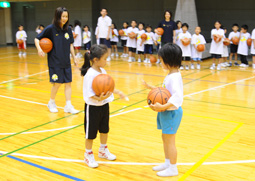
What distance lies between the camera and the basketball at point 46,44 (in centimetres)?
478

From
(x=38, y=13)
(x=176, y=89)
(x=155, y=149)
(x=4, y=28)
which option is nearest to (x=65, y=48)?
(x=155, y=149)

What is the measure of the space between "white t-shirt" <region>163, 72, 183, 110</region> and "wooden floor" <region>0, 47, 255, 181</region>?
797 mm

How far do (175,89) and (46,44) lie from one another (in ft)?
8.97

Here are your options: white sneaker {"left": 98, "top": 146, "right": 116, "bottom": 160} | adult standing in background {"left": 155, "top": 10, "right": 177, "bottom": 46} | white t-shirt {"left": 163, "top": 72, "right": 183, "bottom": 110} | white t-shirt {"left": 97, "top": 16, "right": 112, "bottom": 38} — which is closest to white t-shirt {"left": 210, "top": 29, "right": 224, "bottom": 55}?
adult standing in background {"left": 155, "top": 10, "right": 177, "bottom": 46}

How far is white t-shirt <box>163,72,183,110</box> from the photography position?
2.78m

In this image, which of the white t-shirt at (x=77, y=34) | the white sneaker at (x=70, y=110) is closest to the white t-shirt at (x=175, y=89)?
the white sneaker at (x=70, y=110)

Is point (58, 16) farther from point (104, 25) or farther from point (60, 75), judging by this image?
point (104, 25)

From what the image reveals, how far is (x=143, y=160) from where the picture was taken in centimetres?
346

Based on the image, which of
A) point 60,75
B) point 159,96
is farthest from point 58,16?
point 159,96

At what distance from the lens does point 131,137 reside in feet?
13.6

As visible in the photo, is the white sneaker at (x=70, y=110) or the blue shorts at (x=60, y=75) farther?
the white sneaker at (x=70, y=110)

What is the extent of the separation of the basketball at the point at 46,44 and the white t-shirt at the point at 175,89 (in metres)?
2.59

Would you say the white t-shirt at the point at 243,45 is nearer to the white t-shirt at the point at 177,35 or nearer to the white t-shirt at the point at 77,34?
the white t-shirt at the point at 177,35

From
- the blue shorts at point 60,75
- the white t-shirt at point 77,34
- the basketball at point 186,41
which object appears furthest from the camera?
the white t-shirt at point 77,34
